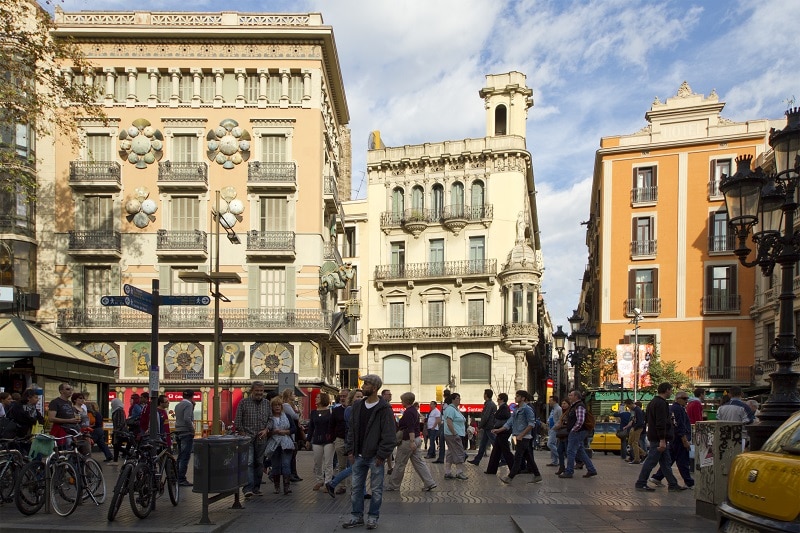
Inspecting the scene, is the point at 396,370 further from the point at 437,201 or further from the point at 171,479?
the point at 171,479

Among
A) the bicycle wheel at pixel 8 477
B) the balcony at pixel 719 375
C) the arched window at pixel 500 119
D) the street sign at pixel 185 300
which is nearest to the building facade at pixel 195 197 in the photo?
the arched window at pixel 500 119

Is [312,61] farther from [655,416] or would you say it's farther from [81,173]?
[655,416]

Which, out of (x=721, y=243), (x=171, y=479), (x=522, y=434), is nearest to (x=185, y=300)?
(x=171, y=479)

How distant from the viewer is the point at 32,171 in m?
35.4

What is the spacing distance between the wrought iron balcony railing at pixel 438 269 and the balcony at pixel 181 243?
16.4 m

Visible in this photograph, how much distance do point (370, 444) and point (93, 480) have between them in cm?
435

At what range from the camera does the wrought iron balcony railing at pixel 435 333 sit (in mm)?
49031

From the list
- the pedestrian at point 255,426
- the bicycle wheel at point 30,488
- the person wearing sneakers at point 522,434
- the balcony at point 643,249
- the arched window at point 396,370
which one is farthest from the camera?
the arched window at point 396,370

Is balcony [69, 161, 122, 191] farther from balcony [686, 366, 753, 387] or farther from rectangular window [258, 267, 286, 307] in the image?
balcony [686, 366, 753, 387]

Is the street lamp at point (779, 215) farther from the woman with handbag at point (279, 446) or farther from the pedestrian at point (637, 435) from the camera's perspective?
the pedestrian at point (637, 435)

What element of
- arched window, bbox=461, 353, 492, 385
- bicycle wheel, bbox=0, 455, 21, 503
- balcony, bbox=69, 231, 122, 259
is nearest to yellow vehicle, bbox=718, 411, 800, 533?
bicycle wheel, bbox=0, 455, 21, 503

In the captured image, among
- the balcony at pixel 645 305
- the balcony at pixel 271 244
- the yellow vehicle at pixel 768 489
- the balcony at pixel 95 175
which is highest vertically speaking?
the balcony at pixel 95 175

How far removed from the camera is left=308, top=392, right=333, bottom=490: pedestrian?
46.1ft

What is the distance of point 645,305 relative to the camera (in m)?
45.3
